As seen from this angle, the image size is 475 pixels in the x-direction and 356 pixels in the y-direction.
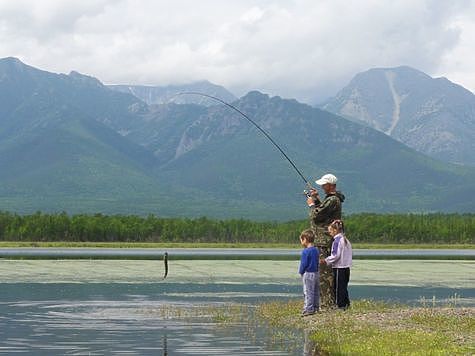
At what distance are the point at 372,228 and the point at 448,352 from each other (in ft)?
333

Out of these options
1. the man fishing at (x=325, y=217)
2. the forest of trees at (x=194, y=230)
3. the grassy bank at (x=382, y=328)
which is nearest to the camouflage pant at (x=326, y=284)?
the man fishing at (x=325, y=217)

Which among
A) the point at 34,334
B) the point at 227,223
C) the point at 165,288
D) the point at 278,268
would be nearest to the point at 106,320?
the point at 34,334

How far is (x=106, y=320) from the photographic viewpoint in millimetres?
22422

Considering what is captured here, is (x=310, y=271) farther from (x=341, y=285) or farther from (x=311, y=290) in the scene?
(x=341, y=285)

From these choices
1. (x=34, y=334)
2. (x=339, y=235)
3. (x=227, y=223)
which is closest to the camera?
(x=34, y=334)

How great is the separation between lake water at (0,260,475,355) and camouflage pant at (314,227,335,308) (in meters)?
1.94

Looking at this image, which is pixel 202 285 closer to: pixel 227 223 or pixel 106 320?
pixel 106 320

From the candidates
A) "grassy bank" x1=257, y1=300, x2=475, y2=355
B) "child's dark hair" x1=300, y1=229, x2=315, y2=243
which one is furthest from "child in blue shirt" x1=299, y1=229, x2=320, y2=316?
"grassy bank" x1=257, y1=300, x2=475, y2=355

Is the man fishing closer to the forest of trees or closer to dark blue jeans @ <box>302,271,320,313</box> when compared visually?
dark blue jeans @ <box>302,271,320,313</box>

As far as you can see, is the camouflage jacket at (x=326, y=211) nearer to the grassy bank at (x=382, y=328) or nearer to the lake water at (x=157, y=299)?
the grassy bank at (x=382, y=328)

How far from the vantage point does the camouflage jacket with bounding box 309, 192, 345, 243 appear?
74.3 feet

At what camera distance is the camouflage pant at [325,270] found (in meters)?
23.1

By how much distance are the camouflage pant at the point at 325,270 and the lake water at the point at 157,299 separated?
76.3 inches

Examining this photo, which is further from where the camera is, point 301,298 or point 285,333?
point 301,298
